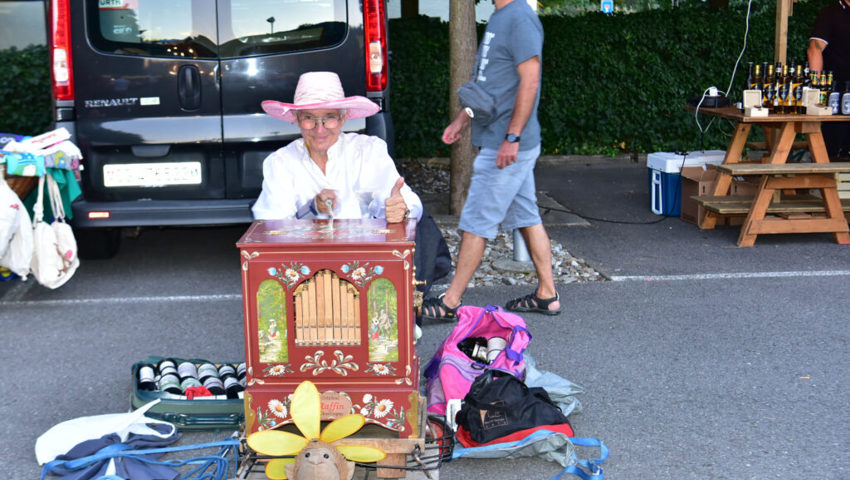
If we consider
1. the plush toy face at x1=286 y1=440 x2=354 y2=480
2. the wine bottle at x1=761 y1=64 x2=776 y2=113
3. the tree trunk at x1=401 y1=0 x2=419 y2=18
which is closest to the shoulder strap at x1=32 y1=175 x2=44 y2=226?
the plush toy face at x1=286 y1=440 x2=354 y2=480

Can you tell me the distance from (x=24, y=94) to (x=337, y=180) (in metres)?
6.83

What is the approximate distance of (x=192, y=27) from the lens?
577 cm

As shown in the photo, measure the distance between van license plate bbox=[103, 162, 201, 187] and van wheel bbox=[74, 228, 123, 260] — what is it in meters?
0.93

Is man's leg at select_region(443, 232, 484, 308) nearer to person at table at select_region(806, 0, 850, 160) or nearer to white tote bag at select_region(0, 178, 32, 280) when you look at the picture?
white tote bag at select_region(0, 178, 32, 280)

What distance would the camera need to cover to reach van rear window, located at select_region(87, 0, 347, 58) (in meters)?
5.77

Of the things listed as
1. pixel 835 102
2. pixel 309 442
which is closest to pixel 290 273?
pixel 309 442

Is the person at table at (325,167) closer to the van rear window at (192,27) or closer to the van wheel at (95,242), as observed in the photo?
the van rear window at (192,27)

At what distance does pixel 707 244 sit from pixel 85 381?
14.7 feet

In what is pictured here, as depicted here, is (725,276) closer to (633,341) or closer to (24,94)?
(633,341)

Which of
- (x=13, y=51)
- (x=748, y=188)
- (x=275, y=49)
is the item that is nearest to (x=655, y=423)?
(x=275, y=49)

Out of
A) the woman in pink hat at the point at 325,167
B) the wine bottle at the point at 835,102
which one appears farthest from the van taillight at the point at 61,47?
the wine bottle at the point at 835,102

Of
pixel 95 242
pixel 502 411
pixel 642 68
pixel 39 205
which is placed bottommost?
pixel 502 411

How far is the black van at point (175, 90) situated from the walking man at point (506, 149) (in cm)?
88

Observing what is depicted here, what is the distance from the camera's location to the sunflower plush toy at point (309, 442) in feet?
10.2
